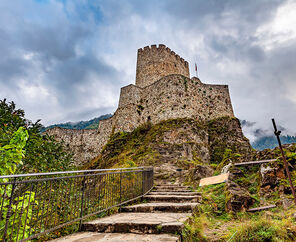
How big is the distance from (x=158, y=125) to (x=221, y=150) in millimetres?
4999

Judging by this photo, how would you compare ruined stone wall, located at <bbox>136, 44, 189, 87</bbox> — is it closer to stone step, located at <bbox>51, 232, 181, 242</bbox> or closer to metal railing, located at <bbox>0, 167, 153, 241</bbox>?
metal railing, located at <bbox>0, 167, 153, 241</bbox>

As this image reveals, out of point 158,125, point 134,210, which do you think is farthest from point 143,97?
point 134,210

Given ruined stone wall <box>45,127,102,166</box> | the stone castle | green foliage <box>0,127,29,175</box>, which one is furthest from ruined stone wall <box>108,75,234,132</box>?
green foliage <box>0,127,29,175</box>

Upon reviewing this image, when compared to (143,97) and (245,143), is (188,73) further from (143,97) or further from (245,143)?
(245,143)

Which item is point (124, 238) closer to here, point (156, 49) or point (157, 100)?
point (157, 100)

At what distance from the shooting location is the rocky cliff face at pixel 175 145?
10391 mm

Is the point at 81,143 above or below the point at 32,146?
above

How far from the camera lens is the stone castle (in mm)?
14414

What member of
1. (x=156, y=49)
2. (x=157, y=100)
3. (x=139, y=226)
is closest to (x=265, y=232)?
(x=139, y=226)

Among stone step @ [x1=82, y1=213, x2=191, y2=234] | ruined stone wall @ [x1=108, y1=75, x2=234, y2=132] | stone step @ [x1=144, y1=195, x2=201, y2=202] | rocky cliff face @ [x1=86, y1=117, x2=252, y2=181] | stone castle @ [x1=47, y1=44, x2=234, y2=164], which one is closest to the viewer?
stone step @ [x1=82, y1=213, x2=191, y2=234]

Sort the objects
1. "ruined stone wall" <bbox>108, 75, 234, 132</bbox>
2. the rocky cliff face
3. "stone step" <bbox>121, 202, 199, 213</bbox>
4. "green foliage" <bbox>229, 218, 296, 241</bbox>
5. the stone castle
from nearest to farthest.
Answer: "green foliage" <bbox>229, 218, 296, 241</bbox> < "stone step" <bbox>121, 202, 199, 213</bbox> < the rocky cliff face < "ruined stone wall" <bbox>108, 75, 234, 132</bbox> < the stone castle

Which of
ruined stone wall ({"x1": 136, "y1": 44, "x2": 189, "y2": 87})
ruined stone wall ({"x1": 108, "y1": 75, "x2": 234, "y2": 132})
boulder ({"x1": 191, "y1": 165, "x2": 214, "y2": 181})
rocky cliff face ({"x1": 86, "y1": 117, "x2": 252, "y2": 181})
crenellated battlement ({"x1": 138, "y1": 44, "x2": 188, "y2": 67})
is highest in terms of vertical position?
crenellated battlement ({"x1": 138, "y1": 44, "x2": 188, "y2": 67})

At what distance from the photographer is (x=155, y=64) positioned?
20.9 m

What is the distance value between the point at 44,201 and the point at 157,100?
43.3 feet
